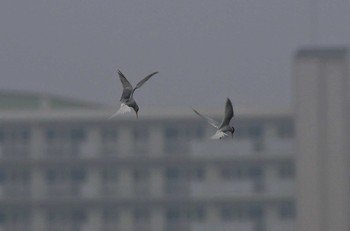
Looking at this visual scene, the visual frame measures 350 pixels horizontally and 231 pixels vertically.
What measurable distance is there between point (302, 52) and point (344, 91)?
6.85 m

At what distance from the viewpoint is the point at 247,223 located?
137500mm

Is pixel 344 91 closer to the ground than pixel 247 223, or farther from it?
farther from it

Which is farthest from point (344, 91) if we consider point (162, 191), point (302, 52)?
point (162, 191)

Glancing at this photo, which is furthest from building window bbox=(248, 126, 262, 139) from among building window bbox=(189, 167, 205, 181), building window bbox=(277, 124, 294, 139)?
building window bbox=(189, 167, 205, 181)

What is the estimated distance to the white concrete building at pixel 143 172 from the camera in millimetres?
133625

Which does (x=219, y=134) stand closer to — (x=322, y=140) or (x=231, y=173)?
(x=322, y=140)

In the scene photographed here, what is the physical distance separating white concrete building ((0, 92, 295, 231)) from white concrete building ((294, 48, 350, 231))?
3.23 m

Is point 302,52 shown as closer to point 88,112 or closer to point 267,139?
point 267,139

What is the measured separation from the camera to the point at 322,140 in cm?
12838

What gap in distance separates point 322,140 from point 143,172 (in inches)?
687

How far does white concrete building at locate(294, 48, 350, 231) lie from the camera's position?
12975 cm

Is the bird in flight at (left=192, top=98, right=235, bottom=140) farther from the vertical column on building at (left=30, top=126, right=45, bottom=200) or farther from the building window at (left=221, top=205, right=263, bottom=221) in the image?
the building window at (left=221, top=205, right=263, bottom=221)

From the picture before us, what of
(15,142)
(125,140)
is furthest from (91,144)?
(15,142)

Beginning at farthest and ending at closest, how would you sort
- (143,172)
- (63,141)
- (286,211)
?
1. (286,211)
2. (143,172)
3. (63,141)
